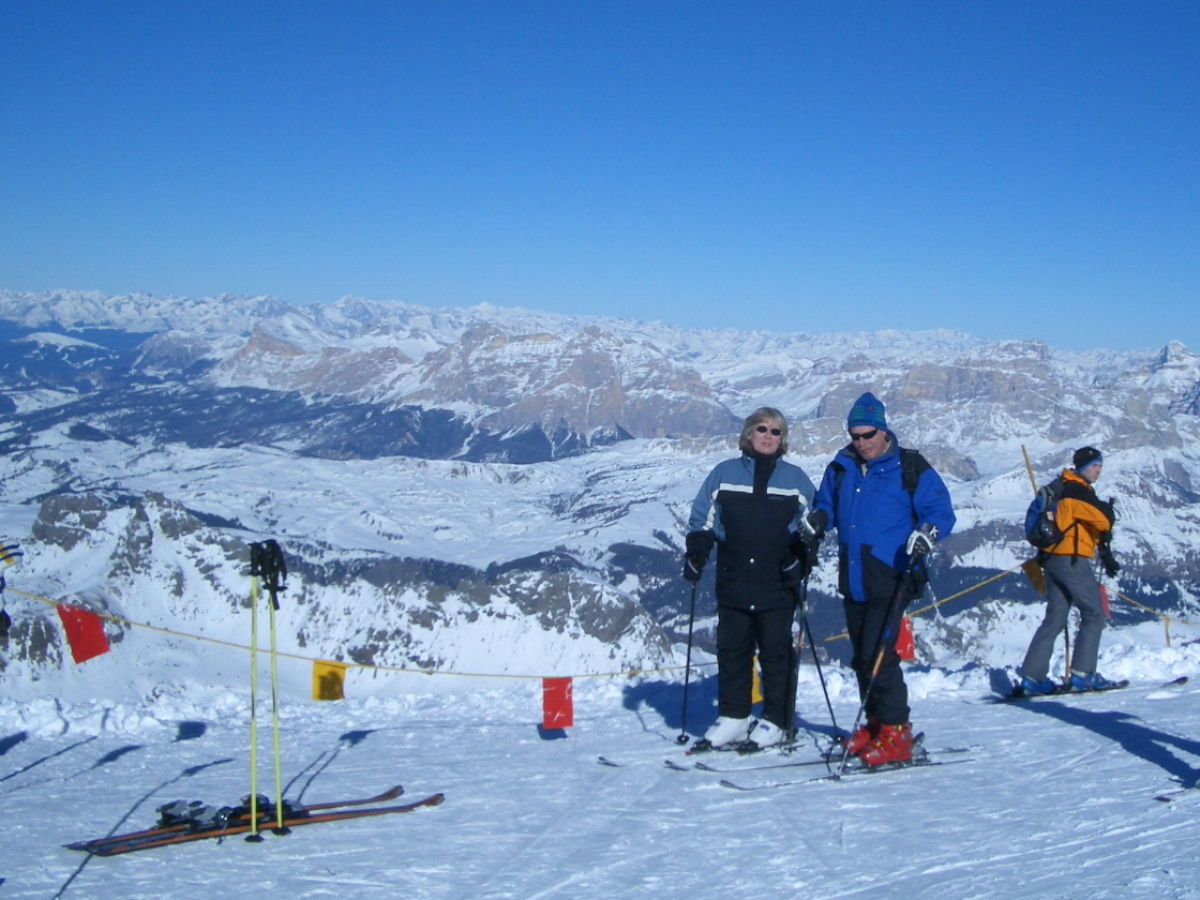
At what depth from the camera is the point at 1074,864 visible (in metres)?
5.63

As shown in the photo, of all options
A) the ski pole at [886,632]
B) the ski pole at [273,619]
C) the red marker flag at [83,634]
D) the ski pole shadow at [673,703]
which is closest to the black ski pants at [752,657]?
the ski pole at [886,632]

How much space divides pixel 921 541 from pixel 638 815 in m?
3.06

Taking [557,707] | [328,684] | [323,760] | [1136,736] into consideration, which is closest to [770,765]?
[1136,736]

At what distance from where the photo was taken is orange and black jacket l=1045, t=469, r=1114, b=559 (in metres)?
11.2

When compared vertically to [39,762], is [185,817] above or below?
above

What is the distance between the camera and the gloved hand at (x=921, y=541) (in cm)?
780

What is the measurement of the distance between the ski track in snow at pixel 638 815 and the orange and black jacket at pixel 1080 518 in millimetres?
1736

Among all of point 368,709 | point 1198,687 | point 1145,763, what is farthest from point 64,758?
point 1198,687

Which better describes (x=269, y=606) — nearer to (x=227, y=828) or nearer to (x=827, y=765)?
(x=227, y=828)

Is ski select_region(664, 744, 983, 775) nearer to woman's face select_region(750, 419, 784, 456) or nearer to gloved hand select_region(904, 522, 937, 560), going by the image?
gloved hand select_region(904, 522, 937, 560)

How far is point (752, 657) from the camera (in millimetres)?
8922

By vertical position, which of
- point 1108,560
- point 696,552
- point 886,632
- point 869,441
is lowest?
point 886,632

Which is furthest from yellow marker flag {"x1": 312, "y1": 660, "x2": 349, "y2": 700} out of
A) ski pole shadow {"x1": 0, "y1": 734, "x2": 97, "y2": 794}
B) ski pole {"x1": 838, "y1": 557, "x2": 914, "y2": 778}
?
ski pole {"x1": 838, "y1": 557, "x2": 914, "y2": 778}

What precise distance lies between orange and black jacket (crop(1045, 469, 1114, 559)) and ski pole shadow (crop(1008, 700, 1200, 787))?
178cm
